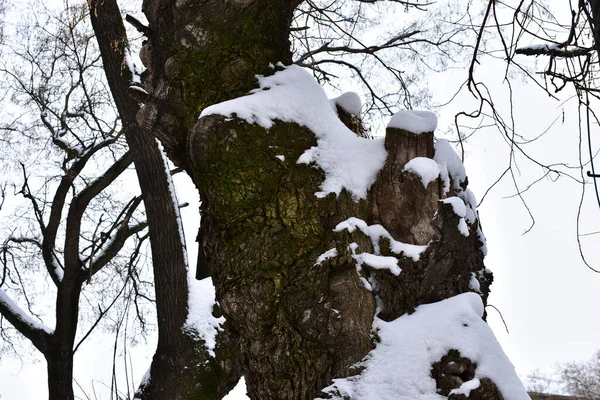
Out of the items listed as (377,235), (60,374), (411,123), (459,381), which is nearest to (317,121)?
(411,123)

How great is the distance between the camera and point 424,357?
1.80 meters

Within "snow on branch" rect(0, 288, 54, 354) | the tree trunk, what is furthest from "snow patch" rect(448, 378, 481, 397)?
"snow on branch" rect(0, 288, 54, 354)

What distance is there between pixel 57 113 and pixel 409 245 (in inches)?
262

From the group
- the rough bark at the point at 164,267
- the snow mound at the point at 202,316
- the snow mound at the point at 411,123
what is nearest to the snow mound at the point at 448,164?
the snow mound at the point at 411,123

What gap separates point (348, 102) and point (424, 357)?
47.4 inches

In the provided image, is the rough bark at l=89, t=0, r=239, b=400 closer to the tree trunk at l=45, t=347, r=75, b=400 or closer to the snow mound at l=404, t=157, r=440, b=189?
the tree trunk at l=45, t=347, r=75, b=400

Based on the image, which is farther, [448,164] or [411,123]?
[448,164]

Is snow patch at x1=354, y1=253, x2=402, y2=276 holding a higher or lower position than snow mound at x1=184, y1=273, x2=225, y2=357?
lower

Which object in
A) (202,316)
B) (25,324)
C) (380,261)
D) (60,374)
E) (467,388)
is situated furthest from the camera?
(25,324)

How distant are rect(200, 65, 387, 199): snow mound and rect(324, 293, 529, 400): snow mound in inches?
19.8

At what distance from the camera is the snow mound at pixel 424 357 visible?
5.76ft

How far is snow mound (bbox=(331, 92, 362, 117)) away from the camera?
258cm

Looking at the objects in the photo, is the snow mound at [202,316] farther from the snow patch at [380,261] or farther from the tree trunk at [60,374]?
the snow patch at [380,261]

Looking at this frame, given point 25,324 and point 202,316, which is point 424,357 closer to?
point 202,316
